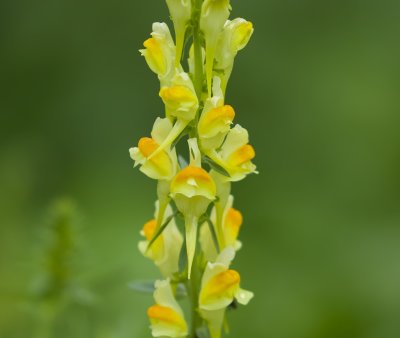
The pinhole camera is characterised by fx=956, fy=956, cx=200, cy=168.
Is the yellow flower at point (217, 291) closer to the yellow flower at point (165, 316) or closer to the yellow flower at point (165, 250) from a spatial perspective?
the yellow flower at point (165, 316)

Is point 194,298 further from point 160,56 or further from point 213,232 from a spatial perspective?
point 160,56

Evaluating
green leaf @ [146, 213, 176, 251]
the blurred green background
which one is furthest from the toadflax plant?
the blurred green background

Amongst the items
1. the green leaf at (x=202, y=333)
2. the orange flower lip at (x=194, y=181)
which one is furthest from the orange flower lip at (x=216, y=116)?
the green leaf at (x=202, y=333)

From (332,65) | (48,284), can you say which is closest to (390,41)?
(332,65)

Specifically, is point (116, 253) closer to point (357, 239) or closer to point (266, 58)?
point (357, 239)

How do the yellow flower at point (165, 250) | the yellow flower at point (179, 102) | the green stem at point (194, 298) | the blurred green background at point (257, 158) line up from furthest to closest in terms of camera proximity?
the blurred green background at point (257, 158), the yellow flower at point (165, 250), the green stem at point (194, 298), the yellow flower at point (179, 102)

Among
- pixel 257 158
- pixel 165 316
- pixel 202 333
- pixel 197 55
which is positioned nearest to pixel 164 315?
pixel 165 316

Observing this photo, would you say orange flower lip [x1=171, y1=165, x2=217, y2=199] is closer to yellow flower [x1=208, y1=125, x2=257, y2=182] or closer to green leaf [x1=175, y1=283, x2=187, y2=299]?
yellow flower [x1=208, y1=125, x2=257, y2=182]
